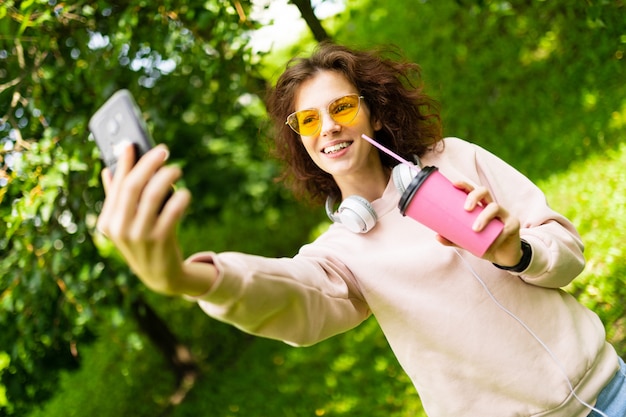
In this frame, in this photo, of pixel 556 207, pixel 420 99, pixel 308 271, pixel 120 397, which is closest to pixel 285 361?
pixel 120 397

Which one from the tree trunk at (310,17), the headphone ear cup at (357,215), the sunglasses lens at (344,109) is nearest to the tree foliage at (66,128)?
the tree trunk at (310,17)

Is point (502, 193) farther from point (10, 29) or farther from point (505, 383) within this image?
point (10, 29)

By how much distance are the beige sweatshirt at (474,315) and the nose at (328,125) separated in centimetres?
29

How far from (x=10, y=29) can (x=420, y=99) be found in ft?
7.29

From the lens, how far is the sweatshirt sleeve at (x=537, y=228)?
156 centimetres

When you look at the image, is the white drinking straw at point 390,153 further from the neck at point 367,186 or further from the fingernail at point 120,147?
the fingernail at point 120,147

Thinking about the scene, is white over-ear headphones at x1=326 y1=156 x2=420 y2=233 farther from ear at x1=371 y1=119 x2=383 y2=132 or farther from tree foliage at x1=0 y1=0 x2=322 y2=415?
tree foliage at x1=0 y1=0 x2=322 y2=415

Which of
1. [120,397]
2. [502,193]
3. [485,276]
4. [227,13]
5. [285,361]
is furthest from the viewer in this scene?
[120,397]

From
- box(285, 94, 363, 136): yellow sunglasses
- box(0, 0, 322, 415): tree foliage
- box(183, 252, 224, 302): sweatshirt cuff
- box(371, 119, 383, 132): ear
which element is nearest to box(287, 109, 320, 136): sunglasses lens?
box(285, 94, 363, 136): yellow sunglasses

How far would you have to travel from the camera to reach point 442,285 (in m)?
1.66

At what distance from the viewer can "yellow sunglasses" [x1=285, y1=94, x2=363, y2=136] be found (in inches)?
70.1

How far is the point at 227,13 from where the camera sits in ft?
10.0

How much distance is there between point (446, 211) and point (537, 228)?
1.28 feet

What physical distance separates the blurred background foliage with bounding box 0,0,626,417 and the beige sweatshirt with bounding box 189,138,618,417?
1.11 m
